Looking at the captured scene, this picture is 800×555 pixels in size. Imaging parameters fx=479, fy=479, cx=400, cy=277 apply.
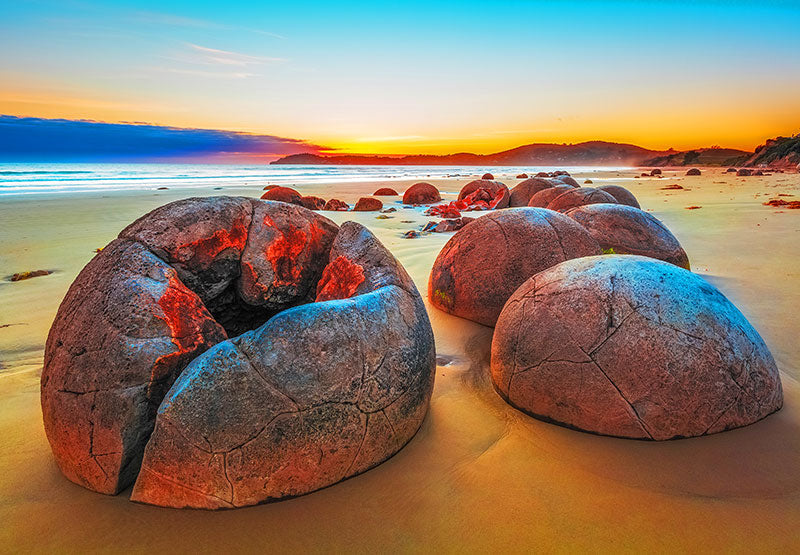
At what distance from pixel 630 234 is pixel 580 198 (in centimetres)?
295

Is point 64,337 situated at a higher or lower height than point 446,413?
higher

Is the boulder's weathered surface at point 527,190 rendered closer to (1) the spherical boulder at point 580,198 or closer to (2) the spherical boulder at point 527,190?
(2) the spherical boulder at point 527,190

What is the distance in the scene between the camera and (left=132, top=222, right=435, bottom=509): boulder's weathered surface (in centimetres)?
210

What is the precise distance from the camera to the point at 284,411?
2152 mm

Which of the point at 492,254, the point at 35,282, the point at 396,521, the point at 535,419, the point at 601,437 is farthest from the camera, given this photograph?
the point at 35,282

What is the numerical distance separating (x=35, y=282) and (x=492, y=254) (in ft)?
19.2

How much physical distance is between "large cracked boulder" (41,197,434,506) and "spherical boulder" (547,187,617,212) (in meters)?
5.97

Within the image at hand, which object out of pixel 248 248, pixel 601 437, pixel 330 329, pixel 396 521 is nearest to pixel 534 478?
pixel 601 437

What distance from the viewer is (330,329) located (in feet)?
7.54

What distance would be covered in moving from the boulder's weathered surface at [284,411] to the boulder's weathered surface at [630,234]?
12.1ft

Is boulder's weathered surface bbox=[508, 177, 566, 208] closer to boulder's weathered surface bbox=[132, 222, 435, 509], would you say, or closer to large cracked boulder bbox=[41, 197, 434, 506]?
large cracked boulder bbox=[41, 197, 434, 506]

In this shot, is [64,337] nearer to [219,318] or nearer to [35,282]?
[219,318]

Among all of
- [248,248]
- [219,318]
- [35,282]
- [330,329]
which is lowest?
[35,282]

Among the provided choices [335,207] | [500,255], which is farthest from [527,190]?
[500,255]
